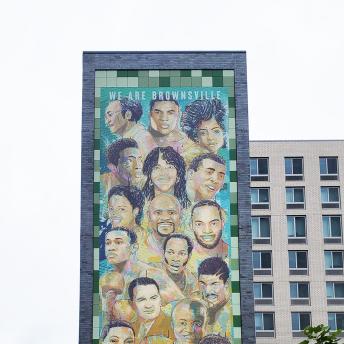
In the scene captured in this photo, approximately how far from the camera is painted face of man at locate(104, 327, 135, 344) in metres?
44.4

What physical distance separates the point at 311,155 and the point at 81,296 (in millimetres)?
34784

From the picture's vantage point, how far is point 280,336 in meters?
72.2

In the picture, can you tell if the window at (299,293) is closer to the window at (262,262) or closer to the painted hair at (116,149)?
the window at (262,262)

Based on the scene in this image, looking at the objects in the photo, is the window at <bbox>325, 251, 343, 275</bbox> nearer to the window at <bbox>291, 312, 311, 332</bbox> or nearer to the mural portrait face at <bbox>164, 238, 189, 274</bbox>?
the window at <bbox>291, 312, 311, 332</bbox>

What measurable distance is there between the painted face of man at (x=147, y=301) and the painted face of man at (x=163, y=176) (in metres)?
4.78

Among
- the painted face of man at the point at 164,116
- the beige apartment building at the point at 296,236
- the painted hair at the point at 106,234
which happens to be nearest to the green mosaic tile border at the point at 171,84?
the painted hair at the point at 106,234

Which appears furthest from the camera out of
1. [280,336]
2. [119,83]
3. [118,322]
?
[280,336]

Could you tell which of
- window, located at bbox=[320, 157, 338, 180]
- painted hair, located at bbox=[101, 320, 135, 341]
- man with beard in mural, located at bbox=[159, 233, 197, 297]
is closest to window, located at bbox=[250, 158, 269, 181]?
window, located at bbox=[320, 157, 338, 180]

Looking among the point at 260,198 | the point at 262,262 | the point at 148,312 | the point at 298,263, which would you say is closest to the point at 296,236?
the point at 298,263

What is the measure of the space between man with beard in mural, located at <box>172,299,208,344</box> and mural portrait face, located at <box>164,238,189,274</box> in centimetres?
163

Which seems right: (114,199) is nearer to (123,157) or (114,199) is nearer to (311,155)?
(123,157)

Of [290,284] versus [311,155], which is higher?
[311,155]

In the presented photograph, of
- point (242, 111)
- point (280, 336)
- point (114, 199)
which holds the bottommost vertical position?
point (280, 336)

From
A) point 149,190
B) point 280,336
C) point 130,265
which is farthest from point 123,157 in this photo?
point 280,336
